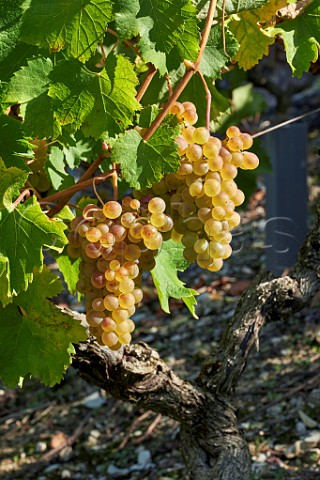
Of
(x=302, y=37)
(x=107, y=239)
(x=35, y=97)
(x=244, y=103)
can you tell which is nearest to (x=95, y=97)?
(x=35, y=97)

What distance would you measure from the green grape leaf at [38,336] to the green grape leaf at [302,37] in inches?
20.8

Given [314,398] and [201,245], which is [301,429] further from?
[201,245]

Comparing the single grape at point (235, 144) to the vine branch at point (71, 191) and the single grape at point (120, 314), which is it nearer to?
the vine branch at point (71, 191)

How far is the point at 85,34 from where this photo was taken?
1.12 m

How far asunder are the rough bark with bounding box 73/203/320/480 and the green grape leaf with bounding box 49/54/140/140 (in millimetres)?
673

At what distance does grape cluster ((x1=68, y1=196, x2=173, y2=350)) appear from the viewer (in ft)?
3.68

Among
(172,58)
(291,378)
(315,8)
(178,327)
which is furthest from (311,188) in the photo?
(172,58)

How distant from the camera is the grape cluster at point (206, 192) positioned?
112 centimetres

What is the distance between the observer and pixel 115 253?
1.16m

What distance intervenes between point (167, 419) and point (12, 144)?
1798mm

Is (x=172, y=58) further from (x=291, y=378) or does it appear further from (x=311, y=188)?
(x=311, y=188)

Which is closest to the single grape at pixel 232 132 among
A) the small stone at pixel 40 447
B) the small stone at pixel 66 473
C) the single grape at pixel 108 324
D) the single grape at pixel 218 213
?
the single grape at pixel 218 213

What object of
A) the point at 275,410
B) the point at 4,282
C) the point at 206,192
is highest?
the point at 206,192

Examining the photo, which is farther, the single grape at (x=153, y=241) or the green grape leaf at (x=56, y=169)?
the green grape leaf at (x=56, y=169)
